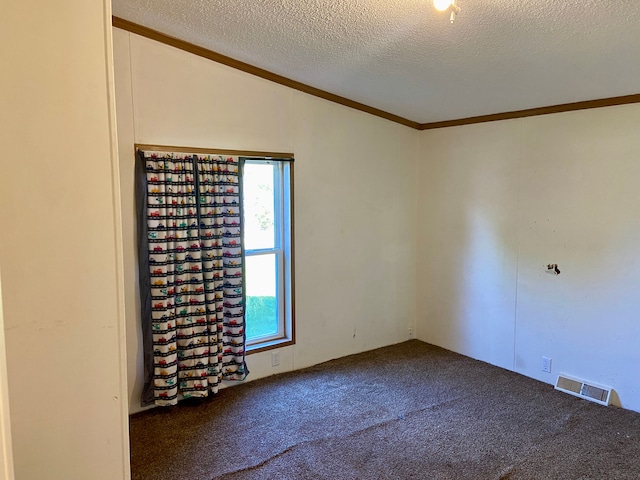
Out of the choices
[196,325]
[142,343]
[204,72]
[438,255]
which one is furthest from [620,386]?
[204,72]

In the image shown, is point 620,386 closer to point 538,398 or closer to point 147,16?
point 538,398

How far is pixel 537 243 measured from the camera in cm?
368

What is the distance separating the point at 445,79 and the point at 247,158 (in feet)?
5.02

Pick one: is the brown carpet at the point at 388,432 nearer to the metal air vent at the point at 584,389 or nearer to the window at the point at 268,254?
the metal air vent at the point at 584,389

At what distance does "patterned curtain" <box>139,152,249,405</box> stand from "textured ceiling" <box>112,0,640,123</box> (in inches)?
33.0

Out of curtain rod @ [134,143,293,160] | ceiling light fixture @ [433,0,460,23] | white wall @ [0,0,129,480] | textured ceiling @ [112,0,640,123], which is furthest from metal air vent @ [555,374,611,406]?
white wall @ [0,0,129,480]

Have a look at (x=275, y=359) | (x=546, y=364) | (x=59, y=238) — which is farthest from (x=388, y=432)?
(x=59, y=238)

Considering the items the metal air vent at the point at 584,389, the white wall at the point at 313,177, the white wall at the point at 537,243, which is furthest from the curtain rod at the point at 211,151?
the metal air vent at the point at 584,389

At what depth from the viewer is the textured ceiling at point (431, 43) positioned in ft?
7.36

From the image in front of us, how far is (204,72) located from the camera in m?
3.22

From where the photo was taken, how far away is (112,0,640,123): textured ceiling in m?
2.24

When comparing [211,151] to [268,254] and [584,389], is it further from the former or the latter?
[584,389]

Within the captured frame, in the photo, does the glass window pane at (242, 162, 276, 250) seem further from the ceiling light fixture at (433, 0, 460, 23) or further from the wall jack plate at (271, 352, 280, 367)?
the ceiling light fixture at (433, 0, 460, 23)

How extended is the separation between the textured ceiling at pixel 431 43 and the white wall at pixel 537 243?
386 mm
